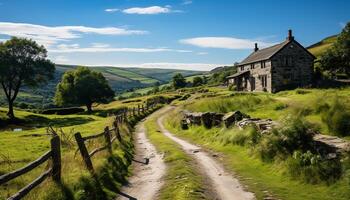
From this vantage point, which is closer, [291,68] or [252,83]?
[291,68]

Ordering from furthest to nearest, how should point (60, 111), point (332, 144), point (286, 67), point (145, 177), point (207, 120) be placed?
point (60, 111) < point (286, 67) < point (207, 120) < point (145, 177) < point (332, 144)

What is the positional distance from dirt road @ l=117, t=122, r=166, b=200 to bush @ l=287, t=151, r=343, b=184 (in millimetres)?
5363

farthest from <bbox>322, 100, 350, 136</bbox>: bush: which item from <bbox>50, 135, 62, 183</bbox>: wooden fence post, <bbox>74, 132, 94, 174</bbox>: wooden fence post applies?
<bbox>50, 135, 62, 183</bbox>: wooden fence post

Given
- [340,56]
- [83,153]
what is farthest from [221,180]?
[340,56]

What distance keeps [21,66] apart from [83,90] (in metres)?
18.3

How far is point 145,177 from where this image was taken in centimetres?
1723

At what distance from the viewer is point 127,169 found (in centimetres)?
1884

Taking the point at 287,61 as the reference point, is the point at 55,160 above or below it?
below

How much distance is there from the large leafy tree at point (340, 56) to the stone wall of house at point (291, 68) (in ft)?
27.7

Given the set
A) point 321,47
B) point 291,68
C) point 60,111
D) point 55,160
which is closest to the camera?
point 55,160

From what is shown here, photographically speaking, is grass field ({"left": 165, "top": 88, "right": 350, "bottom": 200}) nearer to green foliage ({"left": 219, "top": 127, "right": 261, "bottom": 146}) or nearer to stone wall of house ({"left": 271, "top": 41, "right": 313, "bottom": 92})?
green foliage ({"left": 219, "top": 127, "right": 261, "bottom": 146})

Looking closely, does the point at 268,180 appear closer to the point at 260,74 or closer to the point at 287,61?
the point at 287,61

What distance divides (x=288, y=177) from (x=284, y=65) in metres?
56.2

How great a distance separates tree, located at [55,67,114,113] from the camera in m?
93.4
